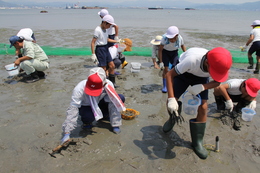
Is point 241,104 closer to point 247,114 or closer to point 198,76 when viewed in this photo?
point 247,114

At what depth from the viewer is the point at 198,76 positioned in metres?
2.62

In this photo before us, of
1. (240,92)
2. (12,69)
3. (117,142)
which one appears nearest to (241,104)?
(240,92)

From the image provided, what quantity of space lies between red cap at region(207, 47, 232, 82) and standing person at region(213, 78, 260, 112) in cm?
128

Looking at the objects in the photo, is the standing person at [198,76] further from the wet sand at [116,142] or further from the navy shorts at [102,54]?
the navy shorts at [102,54]

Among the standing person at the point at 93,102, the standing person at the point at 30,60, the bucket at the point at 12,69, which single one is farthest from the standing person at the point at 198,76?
the bucket at the point at 12,69

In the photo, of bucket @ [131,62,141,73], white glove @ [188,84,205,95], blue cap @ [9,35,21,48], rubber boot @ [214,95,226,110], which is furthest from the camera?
bucket @ [131,62,141,73]

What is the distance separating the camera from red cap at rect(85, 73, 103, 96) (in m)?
2.57

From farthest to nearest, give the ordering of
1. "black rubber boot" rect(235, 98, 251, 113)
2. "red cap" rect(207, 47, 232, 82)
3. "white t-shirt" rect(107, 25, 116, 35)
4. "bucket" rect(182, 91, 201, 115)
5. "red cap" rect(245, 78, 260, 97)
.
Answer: "white t-shirt" rect(107, 25, 116, 35)
"black rubber boot" rect(235, 98, 251, 113)
"red cap" rect(245, 78, 260, 97)
"bucket" rect(182, 91, 201, 115)
"red cap" rect(207, 47, 232, 82)

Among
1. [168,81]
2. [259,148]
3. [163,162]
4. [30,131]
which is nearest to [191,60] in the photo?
[168,81]

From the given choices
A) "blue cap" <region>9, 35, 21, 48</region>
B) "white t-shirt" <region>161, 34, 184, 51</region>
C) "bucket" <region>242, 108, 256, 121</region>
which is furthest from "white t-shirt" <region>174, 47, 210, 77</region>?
"blue cap" <region>9, 35, 21, 48</region>

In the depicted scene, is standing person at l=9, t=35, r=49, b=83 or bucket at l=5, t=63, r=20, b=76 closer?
standing person at l=9, t=35, r=49, b=83

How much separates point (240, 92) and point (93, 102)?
8.00ft

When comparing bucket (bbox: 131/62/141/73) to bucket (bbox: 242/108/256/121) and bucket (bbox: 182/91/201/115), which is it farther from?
bucket (bbox: 182/91/201/115)

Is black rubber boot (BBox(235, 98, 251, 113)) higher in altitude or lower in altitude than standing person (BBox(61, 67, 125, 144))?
lower
